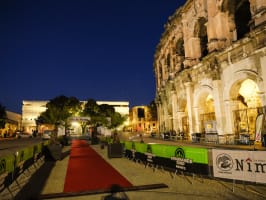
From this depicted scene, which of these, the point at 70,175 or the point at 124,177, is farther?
the point at 70,175

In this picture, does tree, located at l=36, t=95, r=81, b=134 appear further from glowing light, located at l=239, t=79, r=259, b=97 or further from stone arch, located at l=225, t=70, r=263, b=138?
glowing light, located at l=239, t=79, r=259, b=97

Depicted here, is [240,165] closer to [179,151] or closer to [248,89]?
[179,151]

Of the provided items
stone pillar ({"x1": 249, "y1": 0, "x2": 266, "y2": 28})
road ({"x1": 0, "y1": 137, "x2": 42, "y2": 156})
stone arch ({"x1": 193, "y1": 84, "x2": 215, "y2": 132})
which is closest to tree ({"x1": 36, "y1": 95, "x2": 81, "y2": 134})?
road ({"x1": 0, "y1": 137, "x2": 42, "y2": 156})

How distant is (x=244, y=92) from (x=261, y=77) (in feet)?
14.9

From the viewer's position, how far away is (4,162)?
6.90 m

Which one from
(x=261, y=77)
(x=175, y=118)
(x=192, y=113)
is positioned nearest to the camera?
(x=261, y=77)

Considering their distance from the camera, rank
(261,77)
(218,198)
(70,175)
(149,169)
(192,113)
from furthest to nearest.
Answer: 1. (192,113)
2. (261,77)
3. (149,169)
4. (70,175)
5. (218,198)

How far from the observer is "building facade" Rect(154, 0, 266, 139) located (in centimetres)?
1595

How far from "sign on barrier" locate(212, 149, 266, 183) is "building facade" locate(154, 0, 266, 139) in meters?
10.5

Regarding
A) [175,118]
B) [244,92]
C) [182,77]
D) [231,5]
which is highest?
[231,5]

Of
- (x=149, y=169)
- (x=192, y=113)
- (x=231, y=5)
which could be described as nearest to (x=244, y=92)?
(x=192, y=113)

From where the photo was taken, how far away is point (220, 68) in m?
19.7

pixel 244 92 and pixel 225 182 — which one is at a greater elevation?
pixel 244 92

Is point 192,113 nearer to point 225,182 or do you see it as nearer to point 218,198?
point 225,182
